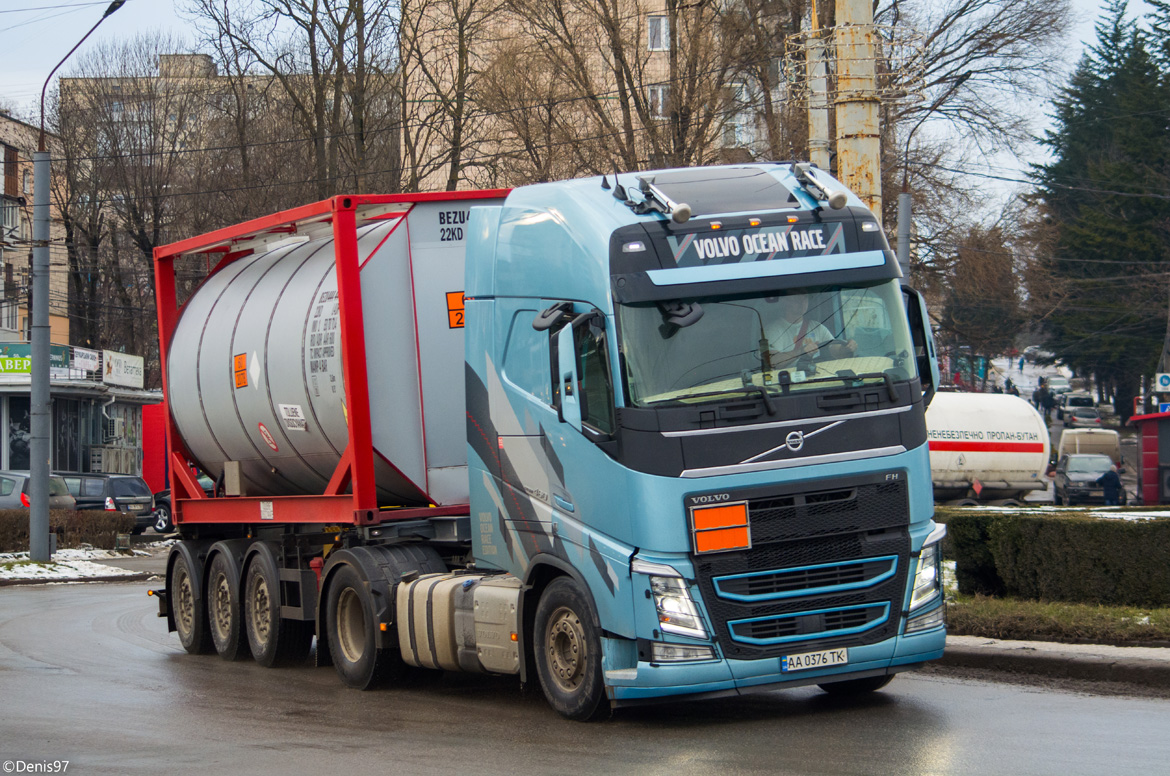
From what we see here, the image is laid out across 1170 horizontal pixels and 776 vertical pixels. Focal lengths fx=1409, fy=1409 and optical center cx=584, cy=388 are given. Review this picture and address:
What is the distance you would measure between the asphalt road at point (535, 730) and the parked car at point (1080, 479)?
34927mm

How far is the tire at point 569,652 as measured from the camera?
8.28 metres

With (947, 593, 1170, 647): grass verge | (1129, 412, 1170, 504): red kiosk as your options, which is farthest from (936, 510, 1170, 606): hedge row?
(1129, 412, 1170, 504): red kiosk

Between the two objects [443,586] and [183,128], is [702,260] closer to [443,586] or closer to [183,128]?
[443,586]

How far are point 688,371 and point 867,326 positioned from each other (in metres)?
1.18

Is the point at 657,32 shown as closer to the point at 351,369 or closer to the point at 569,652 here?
the point at 351,369

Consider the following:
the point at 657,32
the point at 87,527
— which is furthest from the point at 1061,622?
the point at 657,32

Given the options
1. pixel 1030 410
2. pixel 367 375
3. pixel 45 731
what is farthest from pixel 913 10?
pixel 45 731

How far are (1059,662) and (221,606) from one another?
781 cm

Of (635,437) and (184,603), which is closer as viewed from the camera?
(635,437)

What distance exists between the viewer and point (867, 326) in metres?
8.40

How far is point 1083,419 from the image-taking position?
6844 centimetres

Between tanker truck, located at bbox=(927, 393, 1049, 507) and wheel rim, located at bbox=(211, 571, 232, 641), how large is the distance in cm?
2268

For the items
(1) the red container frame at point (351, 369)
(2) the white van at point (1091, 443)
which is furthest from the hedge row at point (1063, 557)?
(2) the white van at point (1091, 443)

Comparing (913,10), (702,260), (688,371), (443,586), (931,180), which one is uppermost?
(913,10)
